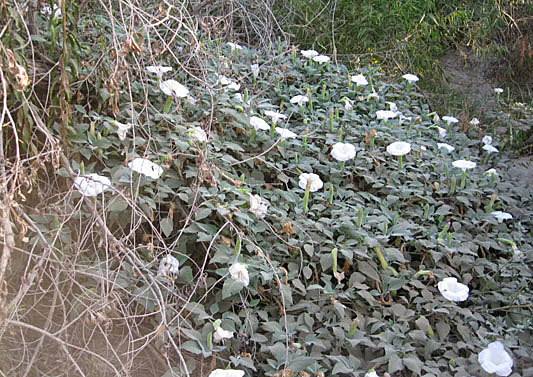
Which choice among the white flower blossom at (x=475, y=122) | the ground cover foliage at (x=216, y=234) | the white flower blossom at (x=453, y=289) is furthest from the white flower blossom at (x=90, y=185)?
the white flower blossom at (x=475, y=122)

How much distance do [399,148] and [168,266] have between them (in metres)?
1.35

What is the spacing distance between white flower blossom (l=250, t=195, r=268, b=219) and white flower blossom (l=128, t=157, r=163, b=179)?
35 cm

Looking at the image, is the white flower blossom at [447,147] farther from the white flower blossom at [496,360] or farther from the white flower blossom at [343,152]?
the white flower blossom at [496,360]

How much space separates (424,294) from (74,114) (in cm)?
151

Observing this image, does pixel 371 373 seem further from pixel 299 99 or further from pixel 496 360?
pixel 299 99

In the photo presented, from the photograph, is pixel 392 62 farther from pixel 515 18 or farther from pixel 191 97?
pixel 191 97

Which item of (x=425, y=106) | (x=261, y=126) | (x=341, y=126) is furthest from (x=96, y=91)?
(x=425, y=106)

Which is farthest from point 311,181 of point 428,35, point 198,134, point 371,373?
point 428,35

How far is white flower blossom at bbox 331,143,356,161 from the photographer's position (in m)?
2.54

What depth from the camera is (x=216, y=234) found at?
186 centimetres

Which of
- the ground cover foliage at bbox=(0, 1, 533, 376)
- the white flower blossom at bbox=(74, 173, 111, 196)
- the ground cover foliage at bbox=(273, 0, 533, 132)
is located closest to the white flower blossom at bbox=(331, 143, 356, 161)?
the ground cover foliage at bbox=(0, 1, 533, 376)

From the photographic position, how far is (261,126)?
2.50m

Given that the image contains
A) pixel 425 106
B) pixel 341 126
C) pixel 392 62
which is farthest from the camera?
pixel 392 62

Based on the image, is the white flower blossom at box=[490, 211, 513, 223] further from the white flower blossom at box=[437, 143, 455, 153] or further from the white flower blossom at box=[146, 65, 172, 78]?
the white flower blossom at box=[146, 65, 172, 78]
